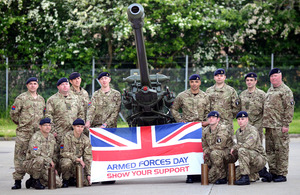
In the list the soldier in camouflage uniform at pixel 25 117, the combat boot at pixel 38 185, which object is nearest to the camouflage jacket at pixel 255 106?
the soldier in camouflage uniform at pixel 25 117

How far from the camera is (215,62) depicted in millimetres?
26922

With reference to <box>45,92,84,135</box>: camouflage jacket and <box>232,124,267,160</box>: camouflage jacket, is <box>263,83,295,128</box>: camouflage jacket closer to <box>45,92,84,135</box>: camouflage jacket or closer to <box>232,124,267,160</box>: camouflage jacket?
<box>232,124,267,160</box>: camouflage jacket

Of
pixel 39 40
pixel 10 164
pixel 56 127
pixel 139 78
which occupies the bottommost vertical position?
pixel 10 164

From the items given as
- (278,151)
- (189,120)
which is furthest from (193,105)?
(278,151)

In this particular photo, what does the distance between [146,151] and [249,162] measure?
200cm

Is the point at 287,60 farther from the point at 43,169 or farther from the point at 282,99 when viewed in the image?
the point at 43,169

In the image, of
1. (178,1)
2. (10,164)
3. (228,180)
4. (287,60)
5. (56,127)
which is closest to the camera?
(228,180)

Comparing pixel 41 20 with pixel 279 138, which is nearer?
pixel 279 138

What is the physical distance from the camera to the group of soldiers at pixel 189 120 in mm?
11891

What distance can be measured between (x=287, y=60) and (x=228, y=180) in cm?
1724

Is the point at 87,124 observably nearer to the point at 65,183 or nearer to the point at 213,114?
the point at 65,183

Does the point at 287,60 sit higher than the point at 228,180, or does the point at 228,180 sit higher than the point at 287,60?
the point at 287,60

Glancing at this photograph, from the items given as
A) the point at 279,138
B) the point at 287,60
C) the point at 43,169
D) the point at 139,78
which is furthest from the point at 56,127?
the point at 287,60

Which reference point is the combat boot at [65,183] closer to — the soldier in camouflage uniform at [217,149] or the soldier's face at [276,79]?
the soldier in camouflage uniform at [217,149]
